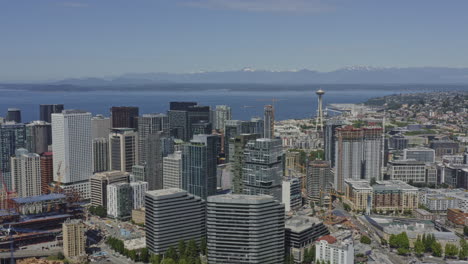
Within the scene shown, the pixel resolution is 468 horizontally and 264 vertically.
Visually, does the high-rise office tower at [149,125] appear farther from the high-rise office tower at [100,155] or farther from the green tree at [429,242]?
the green tree at [429,242]

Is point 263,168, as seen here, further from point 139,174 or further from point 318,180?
point 139,174

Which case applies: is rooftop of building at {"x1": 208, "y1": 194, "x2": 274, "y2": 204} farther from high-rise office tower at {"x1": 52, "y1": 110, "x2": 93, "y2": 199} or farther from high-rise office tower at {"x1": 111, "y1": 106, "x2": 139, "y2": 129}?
high-rise office tower at {"x1": 111, "y1": 106, "x2": 139, "y2": 129}

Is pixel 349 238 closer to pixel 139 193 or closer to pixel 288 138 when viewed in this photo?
pixel 139 193

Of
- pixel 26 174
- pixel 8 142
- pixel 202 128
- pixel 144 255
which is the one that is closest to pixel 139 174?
A: pixel 26 174

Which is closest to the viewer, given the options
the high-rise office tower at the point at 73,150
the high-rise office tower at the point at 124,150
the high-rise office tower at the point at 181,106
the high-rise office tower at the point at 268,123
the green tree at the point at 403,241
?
the green tree at the point at 403,241

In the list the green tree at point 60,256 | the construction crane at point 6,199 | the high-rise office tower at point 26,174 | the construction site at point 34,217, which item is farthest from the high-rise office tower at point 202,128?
the green tree at point 60,256
